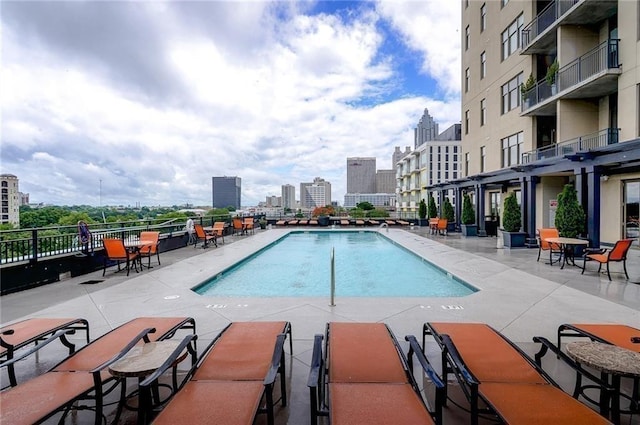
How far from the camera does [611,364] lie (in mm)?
2178

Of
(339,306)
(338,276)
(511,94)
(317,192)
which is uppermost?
(317,192)

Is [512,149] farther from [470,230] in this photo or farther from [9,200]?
[9,200]

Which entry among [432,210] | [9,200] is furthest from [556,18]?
[9,200]

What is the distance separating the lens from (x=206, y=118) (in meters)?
21.1

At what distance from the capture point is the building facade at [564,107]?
34.8 ft

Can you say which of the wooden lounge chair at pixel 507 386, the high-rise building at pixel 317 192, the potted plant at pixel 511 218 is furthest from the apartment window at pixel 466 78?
the high-rise building at pixel 317 192

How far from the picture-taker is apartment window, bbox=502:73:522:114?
16.6m

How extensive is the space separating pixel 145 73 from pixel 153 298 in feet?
38.1

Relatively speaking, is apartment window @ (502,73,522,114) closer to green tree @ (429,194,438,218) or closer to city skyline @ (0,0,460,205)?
city skyline @ (0,0,460,205)

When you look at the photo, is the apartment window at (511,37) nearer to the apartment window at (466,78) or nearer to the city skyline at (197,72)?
the city skyline at (197,72)

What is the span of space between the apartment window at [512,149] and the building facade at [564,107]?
54 mm

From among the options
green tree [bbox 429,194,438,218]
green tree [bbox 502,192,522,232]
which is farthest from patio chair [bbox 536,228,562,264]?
green tree [bbox 429,194,438,218]

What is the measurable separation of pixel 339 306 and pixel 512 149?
16.7 metres

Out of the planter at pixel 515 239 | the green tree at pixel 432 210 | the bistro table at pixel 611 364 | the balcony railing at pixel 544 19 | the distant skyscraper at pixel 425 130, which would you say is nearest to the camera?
the bistro table at pixel 611 364
